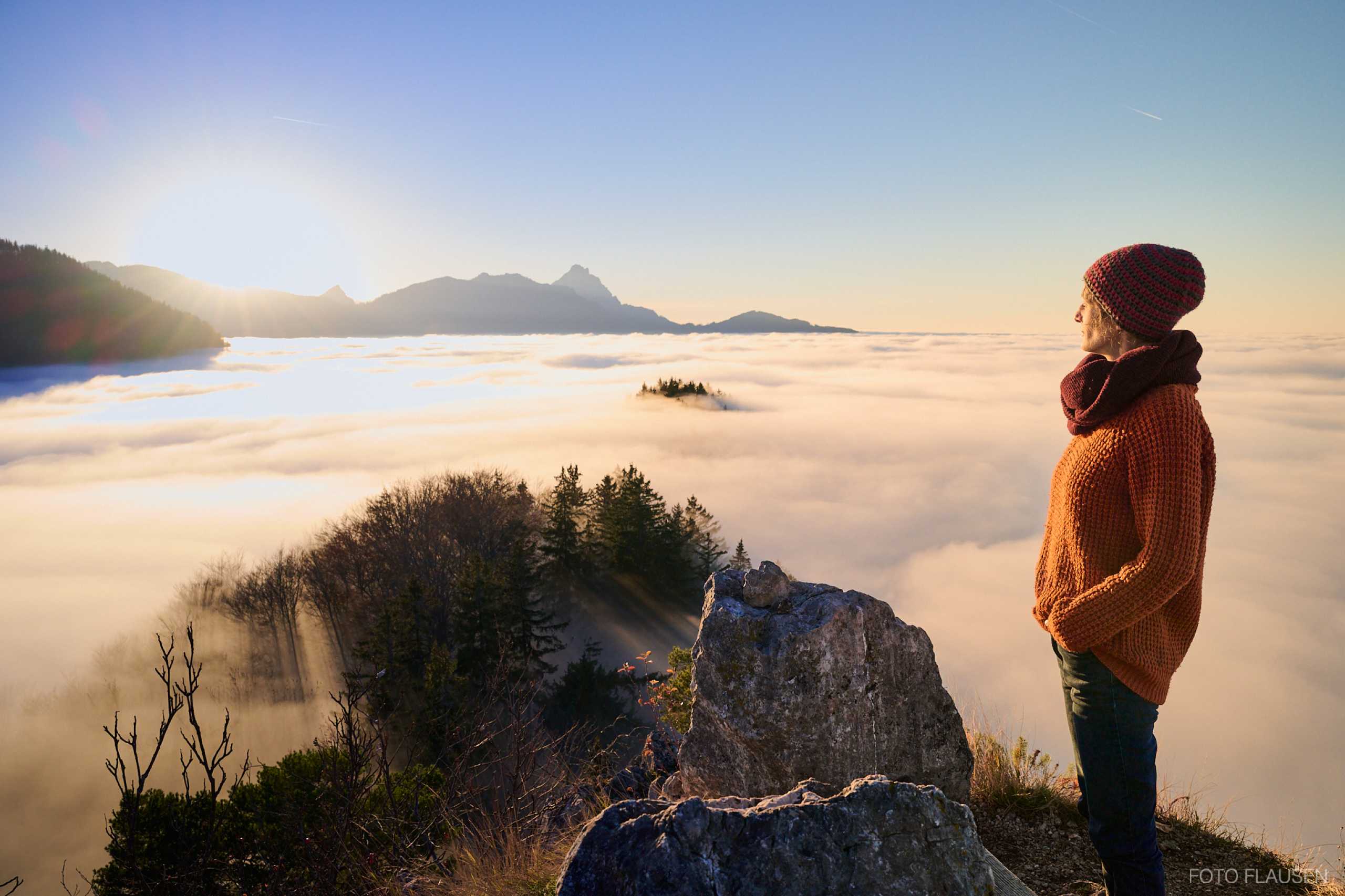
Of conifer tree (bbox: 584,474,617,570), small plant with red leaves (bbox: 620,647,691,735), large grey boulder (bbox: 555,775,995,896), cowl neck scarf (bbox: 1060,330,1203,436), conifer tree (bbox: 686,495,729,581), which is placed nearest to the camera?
large grey boulder (bbox: 555,775,995,896)

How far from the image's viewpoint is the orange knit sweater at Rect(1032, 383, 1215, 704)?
237 cm

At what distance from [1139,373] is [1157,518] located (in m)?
0.53

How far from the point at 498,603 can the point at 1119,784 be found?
2700 centimetres

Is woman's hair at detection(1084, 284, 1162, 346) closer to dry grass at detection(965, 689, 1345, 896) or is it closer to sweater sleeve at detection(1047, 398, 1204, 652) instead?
sweater sleeve at detection(1047, 398, 1204, 652)

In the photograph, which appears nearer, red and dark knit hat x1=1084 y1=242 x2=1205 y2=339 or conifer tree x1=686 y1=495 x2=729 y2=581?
red and dark knit hat x1=1084 y1=242 x2=1205 y2=339

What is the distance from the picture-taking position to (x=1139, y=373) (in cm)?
247

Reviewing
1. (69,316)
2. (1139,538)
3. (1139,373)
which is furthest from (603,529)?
(69,316)

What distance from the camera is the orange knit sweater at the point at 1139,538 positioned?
2.37 metres

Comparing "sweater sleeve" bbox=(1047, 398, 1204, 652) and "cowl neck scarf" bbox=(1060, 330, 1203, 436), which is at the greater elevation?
"cowl neck scarf" bbox=(1060, 330, 1203, 436)

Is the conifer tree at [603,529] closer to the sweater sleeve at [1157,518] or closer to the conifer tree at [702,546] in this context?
the conifer tree at [702,546]

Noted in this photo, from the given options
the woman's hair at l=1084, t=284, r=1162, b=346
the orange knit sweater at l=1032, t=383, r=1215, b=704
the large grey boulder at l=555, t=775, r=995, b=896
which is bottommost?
the large grey boulder at l=555, t=775, r=995, b=896

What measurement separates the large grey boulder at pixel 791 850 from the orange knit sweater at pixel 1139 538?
0.86 m

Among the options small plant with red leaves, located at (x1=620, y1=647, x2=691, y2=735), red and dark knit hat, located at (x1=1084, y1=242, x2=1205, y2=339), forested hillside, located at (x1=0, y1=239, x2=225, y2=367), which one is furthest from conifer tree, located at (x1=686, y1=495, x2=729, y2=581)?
forested hillside, located at (x1=0, y1=239, x2=225, y2=367)

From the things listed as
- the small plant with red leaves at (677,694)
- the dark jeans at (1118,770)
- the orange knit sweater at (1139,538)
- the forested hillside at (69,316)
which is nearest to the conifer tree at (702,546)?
the small plant with red leaves at (677,694)
